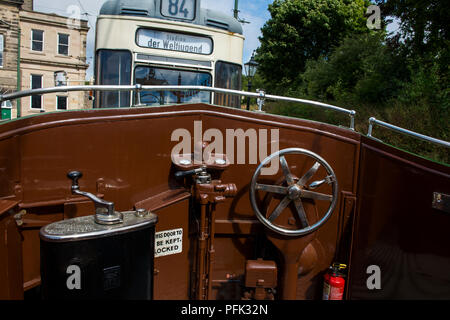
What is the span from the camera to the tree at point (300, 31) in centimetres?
2109

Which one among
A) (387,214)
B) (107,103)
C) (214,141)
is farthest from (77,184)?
(107,103)

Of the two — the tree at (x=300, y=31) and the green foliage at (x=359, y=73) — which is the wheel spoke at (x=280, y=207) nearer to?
the green foliage at (x=359, y=73)

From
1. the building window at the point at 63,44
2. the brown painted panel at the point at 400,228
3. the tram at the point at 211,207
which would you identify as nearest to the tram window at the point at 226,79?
the tram at the point at 211,207

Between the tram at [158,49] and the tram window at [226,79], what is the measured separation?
2 centimetres

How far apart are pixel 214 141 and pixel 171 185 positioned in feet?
1.44

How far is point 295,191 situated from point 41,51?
34089 millimetres

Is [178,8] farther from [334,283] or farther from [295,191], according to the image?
[334,283]

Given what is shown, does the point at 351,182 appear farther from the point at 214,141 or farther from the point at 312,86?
the point at 312,86

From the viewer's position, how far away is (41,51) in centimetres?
3080

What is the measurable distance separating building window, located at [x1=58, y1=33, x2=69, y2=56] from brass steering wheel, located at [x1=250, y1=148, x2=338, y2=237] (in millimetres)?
33943

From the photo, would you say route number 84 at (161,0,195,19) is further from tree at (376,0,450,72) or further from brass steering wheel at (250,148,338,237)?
tree at (376,0,450,72)

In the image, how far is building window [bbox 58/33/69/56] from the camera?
104 ft
